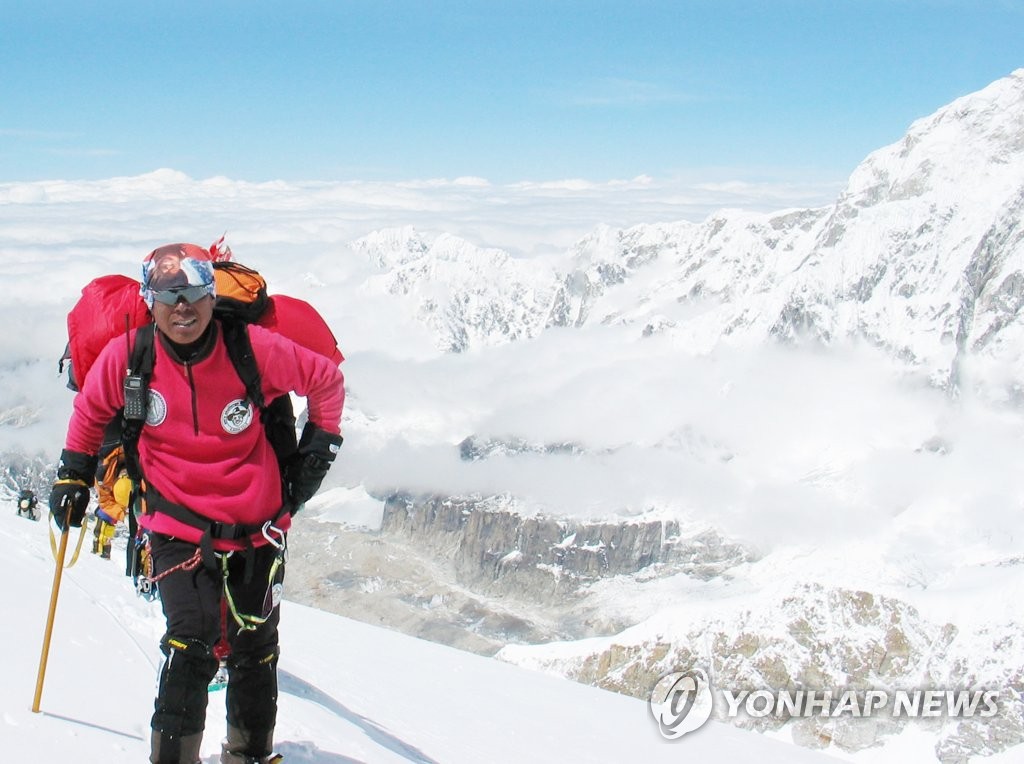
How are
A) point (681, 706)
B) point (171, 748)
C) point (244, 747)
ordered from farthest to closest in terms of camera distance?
point (681, 706) < point (244, 747) < point (171, 748)

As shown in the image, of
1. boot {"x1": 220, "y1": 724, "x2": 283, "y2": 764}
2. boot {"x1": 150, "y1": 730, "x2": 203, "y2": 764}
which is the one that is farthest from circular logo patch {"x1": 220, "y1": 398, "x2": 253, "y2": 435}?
boot {"x1": 220, "y1": 724, "x2": 283, "y2": 764}

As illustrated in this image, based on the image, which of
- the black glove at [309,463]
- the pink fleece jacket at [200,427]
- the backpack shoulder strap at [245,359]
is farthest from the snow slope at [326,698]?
the backpack shoulder strap at [245,359]

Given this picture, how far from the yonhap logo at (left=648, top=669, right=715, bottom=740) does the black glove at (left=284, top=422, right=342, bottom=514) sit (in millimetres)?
11607

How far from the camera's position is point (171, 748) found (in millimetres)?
6766

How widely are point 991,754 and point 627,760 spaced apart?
636 feet

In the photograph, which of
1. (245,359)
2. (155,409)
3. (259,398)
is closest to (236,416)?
(259,398)

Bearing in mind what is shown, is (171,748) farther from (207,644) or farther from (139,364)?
(139,364)

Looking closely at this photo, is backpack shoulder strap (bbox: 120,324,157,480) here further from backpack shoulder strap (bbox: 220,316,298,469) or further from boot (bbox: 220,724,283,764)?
boot (bbox: 220,724,283,764)

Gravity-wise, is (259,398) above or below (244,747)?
above

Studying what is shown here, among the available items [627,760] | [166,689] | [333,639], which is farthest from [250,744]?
[333,639]

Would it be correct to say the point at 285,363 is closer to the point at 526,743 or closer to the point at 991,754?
the point at 526,743

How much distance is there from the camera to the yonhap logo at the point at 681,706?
17.4m

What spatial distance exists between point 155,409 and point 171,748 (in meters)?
2.57

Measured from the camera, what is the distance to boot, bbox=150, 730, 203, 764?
6762 millimetres
